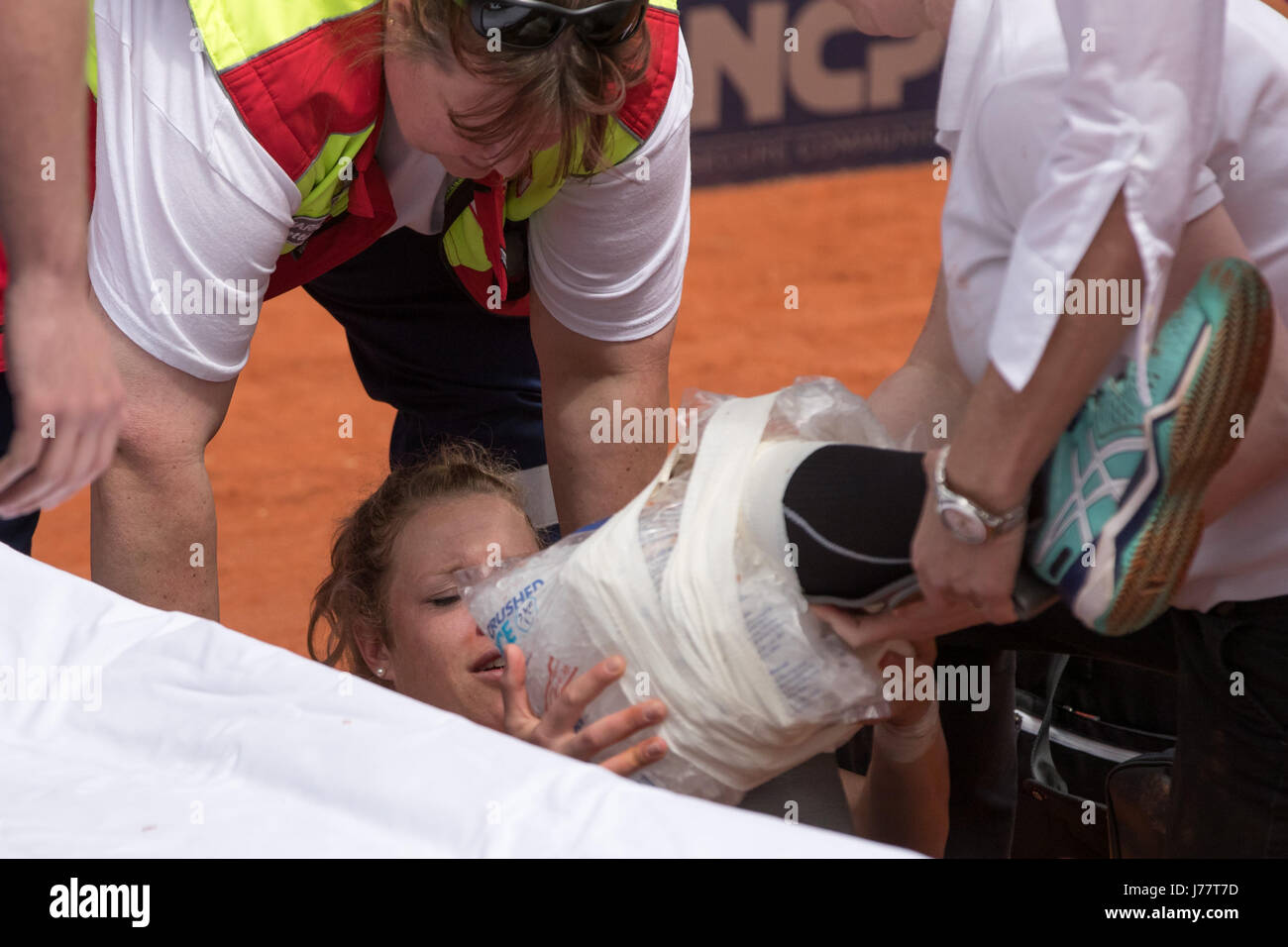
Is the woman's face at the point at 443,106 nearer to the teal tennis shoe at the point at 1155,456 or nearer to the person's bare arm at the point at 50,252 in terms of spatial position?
the person's bare arm at the point at 50,252

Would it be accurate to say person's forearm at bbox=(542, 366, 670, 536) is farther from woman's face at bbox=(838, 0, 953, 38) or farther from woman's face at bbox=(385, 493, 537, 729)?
woman's face at bbox=(838, 0, 953, 38)

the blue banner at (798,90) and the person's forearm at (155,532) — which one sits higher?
the blue banner at (798,90)

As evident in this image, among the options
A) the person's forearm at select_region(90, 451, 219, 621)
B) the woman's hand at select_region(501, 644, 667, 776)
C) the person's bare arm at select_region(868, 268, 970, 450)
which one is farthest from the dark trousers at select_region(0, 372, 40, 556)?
the person's bare arm at select_region(868, 268, 970, 450)

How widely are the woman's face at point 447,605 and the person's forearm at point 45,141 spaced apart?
54cm

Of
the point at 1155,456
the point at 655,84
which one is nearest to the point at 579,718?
the point at 1155,456

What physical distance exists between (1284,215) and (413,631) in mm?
976

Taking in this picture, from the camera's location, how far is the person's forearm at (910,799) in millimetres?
1377

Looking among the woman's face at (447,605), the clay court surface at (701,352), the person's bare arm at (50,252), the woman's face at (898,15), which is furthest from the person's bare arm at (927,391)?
the clay court surface at (701,352)

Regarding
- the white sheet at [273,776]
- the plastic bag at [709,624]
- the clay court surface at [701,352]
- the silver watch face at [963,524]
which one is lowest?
the clay court surface at [701,352]

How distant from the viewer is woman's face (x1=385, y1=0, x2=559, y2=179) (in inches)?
51.1

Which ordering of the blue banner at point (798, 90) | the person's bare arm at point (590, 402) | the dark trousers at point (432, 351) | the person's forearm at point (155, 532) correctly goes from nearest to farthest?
1. the person's forearm at point (155, 532)
2. the person's bare arm at point (590, 402)
3. the dark trousers at point (432, 351)
4. the blue banner at point (798, 90)

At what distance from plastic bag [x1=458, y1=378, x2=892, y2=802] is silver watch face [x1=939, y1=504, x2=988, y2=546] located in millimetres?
151
